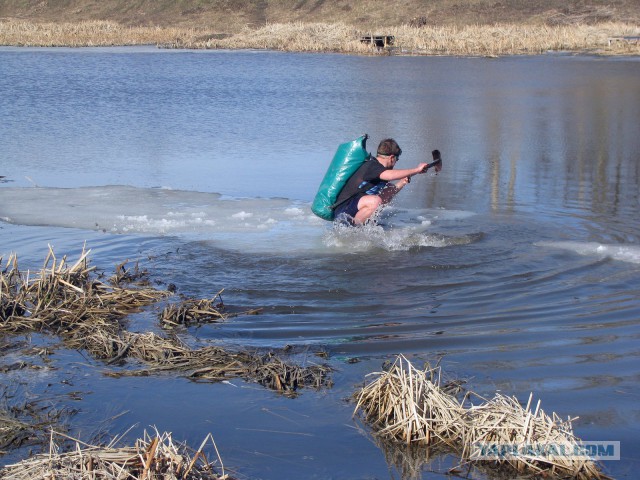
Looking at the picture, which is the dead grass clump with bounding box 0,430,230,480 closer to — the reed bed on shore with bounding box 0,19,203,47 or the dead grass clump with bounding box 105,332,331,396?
the dead grass clump with bounding box 105,332,331,396

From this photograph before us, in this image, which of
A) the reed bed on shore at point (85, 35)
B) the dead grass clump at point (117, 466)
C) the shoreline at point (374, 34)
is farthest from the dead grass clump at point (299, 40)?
the dead grass clump at point (117, 466)

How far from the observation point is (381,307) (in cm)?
706

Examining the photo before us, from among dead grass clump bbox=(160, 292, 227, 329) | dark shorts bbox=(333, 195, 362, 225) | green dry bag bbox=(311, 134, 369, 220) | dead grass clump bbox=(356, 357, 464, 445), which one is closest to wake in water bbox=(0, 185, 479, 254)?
dark shorts bbox=(333, 195, 362, 225)

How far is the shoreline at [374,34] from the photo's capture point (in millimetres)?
40125

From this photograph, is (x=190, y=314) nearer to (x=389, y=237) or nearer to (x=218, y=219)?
(x=389, y=237)

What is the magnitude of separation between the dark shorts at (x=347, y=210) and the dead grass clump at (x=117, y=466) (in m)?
5.55

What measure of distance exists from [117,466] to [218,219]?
6.28 m

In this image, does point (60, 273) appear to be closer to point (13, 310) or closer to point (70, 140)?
point (13, 310)

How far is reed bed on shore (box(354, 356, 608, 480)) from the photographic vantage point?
429 centimetres

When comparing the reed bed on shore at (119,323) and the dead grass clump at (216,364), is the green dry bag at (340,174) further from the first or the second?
the dead grass clump at (216,364)

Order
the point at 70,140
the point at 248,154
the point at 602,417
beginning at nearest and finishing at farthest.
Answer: the point at 602,417 → the point at 248,154 → the point at 70,140

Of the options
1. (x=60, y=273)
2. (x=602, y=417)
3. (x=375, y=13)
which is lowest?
(x=602, y=417)

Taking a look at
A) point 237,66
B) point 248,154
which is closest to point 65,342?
point 248,154

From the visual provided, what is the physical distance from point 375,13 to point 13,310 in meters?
55.2
